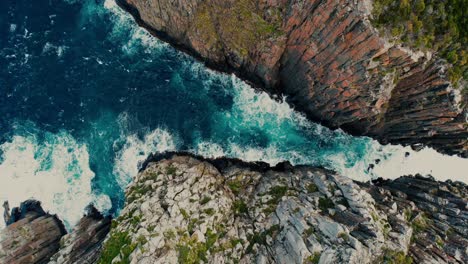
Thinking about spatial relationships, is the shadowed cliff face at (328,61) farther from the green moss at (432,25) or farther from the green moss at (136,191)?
the green moss at (136,191)

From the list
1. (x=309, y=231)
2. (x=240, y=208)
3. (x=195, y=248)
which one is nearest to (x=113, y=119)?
(x=240, y=208)

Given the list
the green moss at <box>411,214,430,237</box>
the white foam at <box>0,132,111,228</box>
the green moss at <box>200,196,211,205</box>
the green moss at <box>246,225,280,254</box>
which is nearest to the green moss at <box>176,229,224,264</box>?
the green moss at <box>246,225,280,254</box>

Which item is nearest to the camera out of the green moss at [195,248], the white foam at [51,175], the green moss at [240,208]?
the green moss at [195,248]

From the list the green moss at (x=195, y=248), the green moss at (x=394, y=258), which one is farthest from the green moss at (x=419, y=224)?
the green moss at (x=195, y=248)

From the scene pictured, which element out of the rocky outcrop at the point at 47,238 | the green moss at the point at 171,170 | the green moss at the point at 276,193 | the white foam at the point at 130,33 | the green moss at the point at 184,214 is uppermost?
the white foam at the point at 130,33

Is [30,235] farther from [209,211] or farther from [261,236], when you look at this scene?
[261,236]

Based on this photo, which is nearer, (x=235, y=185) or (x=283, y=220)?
(x=283, y=220)
